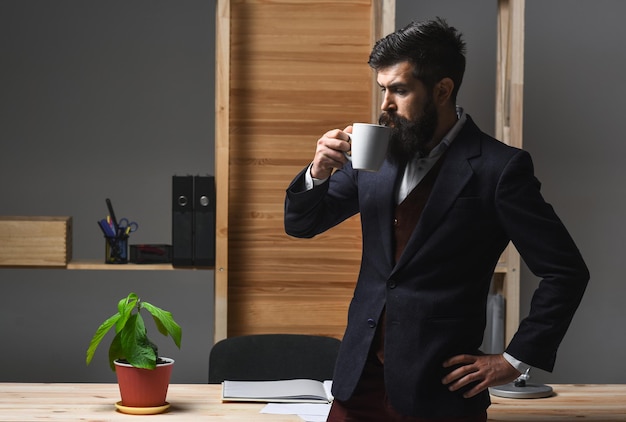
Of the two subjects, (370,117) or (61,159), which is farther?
(61,159)

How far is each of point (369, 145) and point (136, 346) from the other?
81cm

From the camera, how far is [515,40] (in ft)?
11.6

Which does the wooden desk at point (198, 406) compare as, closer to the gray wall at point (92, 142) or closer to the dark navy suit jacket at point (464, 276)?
the dark navy suit jacket at point (464, 276)

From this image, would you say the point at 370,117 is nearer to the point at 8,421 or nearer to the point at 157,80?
the point at 157,80

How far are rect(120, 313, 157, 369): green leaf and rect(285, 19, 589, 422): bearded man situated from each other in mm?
512

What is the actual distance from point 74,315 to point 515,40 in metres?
2.67

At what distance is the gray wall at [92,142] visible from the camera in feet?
15.4

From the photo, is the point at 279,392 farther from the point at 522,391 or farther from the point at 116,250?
the point at 116,250

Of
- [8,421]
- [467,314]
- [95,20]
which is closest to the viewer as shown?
[467,314]

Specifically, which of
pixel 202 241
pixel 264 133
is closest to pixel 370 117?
pixel 264 133

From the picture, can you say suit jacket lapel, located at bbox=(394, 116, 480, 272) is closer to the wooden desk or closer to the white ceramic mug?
the white ceramic mug

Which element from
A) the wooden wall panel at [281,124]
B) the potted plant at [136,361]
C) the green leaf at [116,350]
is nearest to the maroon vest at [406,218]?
the potted plant at [136,361]

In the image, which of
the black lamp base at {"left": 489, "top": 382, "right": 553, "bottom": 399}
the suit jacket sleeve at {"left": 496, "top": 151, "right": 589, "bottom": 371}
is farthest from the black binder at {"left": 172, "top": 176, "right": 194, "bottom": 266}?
the suit jacket sleeve at {"left": 496, "top": 151, "right": 589, "bottom": 371}

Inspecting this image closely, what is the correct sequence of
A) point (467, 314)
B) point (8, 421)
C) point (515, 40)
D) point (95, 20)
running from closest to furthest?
Answer: point (467, 314)
point (8, 421)
point (515, 40)
point (95, 20)
